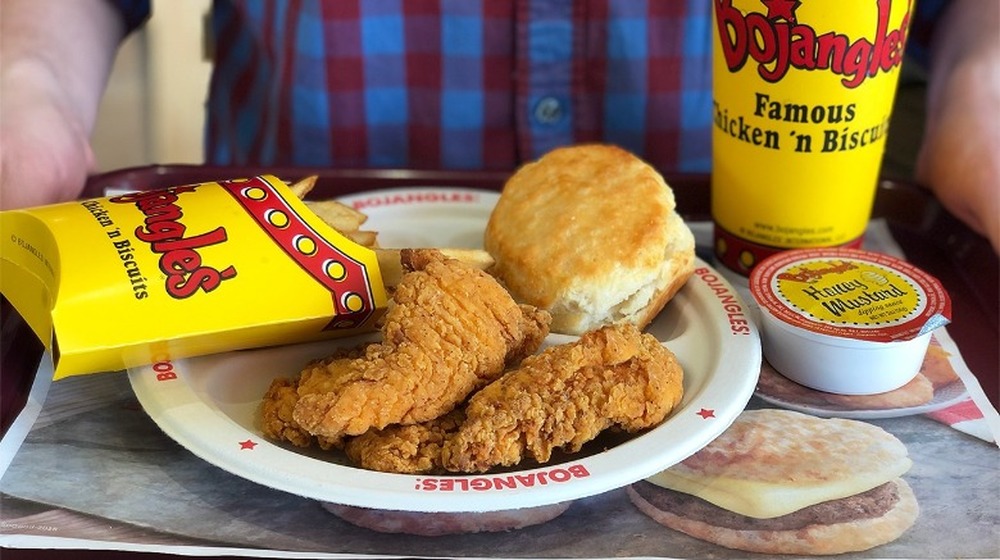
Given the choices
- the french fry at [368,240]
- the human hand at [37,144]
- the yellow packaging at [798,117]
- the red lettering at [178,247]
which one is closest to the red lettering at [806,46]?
the yellow packaging at [798,117]

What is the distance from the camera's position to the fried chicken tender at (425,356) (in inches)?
30.1

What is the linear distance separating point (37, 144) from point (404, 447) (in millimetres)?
683

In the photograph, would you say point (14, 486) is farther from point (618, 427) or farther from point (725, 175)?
point (725, 175)

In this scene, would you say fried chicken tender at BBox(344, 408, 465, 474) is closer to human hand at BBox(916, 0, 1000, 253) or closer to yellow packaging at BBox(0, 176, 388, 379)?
yellow packaging at BBox(0, 176, 388, 379)

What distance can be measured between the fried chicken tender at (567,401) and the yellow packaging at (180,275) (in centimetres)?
18

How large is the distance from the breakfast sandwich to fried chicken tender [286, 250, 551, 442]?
6.3 inches

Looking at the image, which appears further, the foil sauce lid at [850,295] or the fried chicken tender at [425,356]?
the foil sauce lid at [850,295]

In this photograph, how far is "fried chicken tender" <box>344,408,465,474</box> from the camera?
750 mm

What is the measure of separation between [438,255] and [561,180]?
19 cm

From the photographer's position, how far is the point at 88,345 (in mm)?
789

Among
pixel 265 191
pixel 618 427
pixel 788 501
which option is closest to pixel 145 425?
pixel 265 191

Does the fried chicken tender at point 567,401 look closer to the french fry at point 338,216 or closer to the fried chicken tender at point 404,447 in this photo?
the fried chicken tender at point 404,447

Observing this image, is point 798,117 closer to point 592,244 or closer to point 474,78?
point 592,244

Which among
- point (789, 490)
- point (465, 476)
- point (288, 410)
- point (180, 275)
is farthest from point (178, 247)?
point (789, 490)
